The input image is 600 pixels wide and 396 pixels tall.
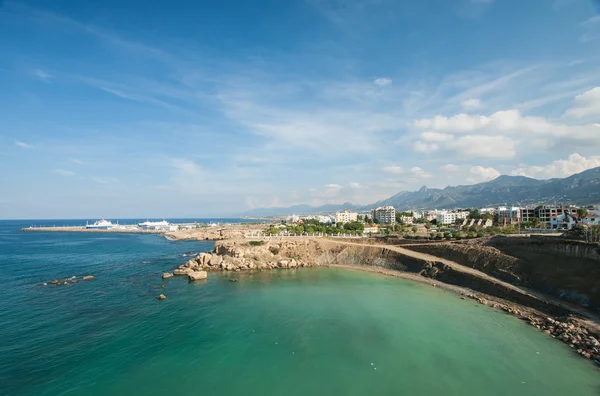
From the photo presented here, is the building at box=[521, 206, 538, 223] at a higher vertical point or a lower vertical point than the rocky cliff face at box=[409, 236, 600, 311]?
higher

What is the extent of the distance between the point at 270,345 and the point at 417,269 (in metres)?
27.6

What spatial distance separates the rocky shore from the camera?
22.0 metres

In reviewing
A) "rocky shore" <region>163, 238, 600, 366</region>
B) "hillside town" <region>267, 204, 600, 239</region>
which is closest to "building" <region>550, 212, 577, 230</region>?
"hillside town" <region>267, 204, 600, 239</region>

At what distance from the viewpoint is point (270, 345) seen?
66.7 ft

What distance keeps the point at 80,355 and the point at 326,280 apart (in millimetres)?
26721

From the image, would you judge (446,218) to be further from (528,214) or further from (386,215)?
(528,214)

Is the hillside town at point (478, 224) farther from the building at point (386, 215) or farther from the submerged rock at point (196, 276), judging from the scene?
the submerged rock at point (196, 276)

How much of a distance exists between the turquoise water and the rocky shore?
2008 mm

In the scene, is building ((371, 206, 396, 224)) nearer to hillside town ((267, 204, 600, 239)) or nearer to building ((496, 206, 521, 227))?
hillside town ((267, 204, 600, 239))

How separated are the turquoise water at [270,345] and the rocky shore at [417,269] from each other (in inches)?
79.0

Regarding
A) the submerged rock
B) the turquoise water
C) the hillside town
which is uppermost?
the hillside town

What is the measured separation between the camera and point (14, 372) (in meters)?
17.0

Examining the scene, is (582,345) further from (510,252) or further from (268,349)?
(268,349)

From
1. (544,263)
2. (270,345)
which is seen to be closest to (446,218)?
(544,263)
